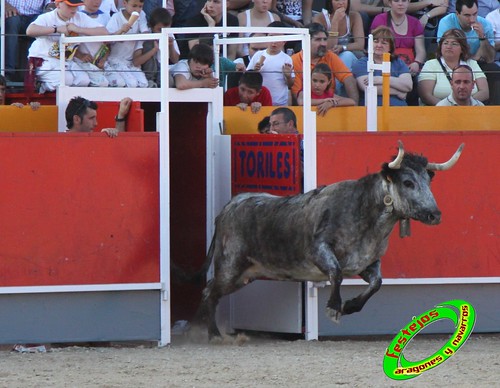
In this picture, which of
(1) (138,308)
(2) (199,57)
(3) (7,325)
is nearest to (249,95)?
(2) (199,57)

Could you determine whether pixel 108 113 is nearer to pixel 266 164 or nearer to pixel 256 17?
pixel 266 164

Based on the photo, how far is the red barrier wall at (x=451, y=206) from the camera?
407 inches

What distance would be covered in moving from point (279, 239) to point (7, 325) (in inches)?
86.5

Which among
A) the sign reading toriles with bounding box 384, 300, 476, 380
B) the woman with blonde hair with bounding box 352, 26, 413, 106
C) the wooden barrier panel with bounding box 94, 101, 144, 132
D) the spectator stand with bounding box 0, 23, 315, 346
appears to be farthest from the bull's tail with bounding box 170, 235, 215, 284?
the sign reading toriles with bounding box 384, 300, 476, 380

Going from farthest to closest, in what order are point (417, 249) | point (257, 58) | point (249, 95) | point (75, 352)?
point (257, 58)
point (249, 95)
point (417, 249)
point (75, 352)

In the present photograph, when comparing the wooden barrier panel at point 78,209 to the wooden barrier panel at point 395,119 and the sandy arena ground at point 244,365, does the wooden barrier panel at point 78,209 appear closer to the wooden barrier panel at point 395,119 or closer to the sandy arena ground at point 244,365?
the sandy arena ground at point 244,365

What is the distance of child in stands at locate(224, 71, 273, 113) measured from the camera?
1130 centimetres

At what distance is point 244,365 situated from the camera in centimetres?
890

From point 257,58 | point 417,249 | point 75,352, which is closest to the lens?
point 75,352

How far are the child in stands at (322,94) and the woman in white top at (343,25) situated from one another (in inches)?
45.4

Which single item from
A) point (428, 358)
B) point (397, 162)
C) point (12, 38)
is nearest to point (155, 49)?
point (12, 38)

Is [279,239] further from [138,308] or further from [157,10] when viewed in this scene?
[157,10]

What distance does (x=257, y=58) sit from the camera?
12211 millimetres

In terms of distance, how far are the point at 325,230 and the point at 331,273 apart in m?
0.38
